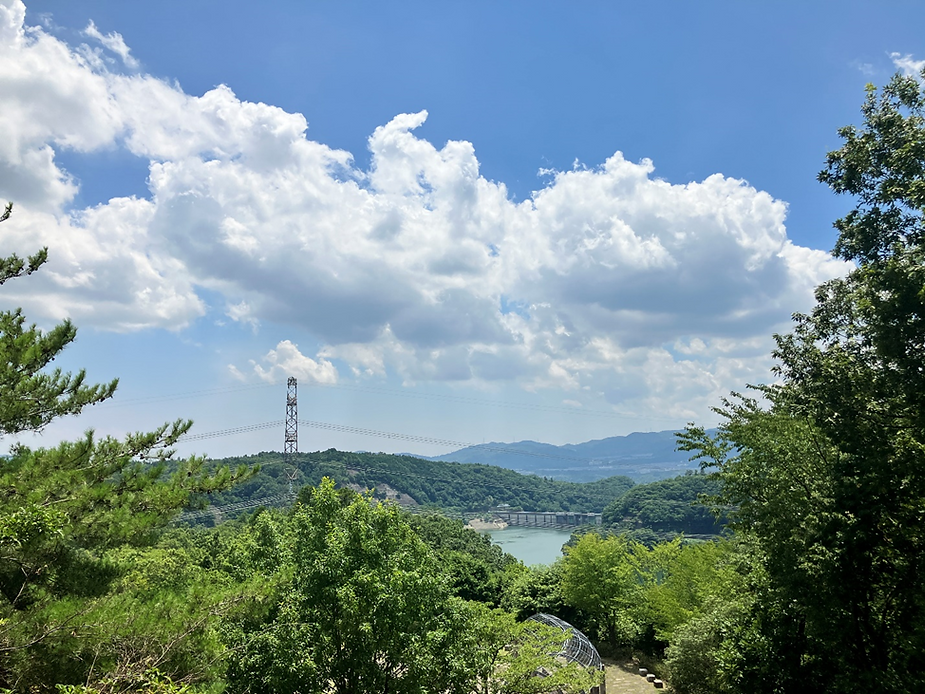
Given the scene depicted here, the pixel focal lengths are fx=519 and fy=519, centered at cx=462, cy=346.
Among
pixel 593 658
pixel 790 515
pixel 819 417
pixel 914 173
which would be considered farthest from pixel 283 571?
pixel 593 658

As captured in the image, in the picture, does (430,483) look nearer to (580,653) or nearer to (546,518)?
(546,518)

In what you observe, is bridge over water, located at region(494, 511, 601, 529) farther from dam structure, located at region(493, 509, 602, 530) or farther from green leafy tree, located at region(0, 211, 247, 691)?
green leafy tree, located at region(0, 211, 247, 691)

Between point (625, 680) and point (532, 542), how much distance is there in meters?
79.0

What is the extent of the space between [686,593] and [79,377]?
709 inches

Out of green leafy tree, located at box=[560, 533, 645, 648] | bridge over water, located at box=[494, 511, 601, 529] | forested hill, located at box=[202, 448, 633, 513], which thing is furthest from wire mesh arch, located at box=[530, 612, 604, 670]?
bridge over water, located at box=[494, 511, 601, 529]

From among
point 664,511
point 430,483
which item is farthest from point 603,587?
point 430,483

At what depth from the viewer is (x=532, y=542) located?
92.4 meters

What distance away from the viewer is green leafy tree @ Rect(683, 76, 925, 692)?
6930 millimetres

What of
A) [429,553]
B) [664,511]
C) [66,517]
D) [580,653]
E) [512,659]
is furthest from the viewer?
[664,511]

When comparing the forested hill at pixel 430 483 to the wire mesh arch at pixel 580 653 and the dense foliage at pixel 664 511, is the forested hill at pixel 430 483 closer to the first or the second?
the dense foliage at pixel 664 511

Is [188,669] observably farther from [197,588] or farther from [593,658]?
[593,658]

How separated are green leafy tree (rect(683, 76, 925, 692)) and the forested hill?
76.1 m

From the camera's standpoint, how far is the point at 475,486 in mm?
120562

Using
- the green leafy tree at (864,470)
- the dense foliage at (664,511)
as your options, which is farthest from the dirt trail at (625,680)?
the dense foliage at (664,511)
